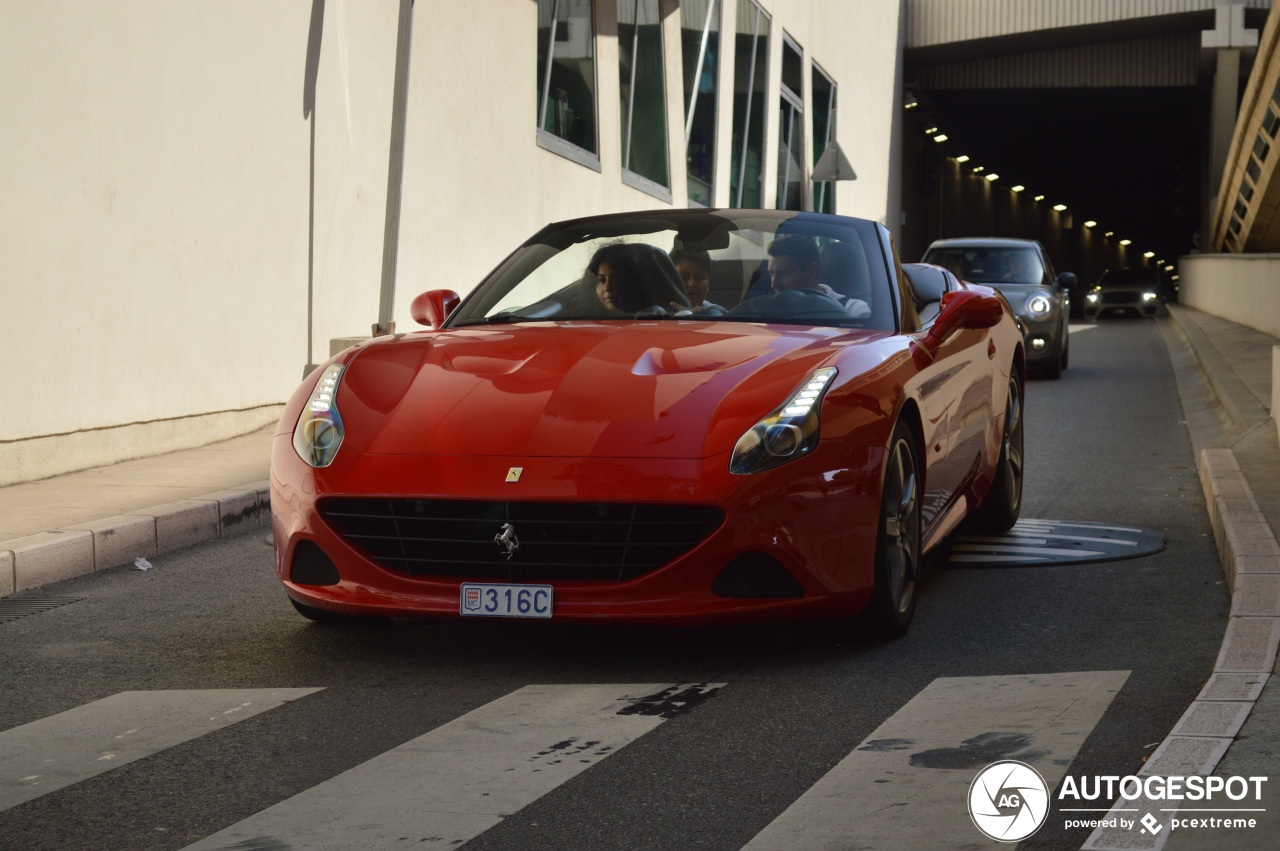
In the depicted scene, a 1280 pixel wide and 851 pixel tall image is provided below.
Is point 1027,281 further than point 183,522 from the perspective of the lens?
Yes

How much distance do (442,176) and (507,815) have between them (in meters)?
12.5

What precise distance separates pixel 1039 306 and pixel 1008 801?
50.8 feet

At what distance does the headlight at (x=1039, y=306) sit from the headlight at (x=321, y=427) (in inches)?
552

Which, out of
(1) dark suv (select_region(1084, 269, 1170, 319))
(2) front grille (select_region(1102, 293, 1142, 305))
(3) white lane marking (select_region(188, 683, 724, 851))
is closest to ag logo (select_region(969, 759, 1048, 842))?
(3) white lane marking (select_region(188, 683, 724, 851))

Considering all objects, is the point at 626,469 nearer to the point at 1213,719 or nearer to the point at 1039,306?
the point at 1213,719

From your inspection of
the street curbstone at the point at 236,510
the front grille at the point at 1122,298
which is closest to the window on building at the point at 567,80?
the street curbstone at the point at 236,510

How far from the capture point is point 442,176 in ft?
51.3

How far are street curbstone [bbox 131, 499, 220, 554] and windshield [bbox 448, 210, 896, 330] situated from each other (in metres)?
2.12

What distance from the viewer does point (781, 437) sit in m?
4.98

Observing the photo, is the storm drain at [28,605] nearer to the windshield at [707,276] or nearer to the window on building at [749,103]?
the windshield at [707,276]

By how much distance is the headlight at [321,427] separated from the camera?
5.25 metres

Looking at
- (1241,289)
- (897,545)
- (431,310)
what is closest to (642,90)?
(1241,289)

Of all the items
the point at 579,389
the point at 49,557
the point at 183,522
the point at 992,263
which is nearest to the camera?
the point at 579,389

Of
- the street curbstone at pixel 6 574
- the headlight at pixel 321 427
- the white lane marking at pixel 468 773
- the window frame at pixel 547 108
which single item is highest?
the window frame at pixel 547 108
